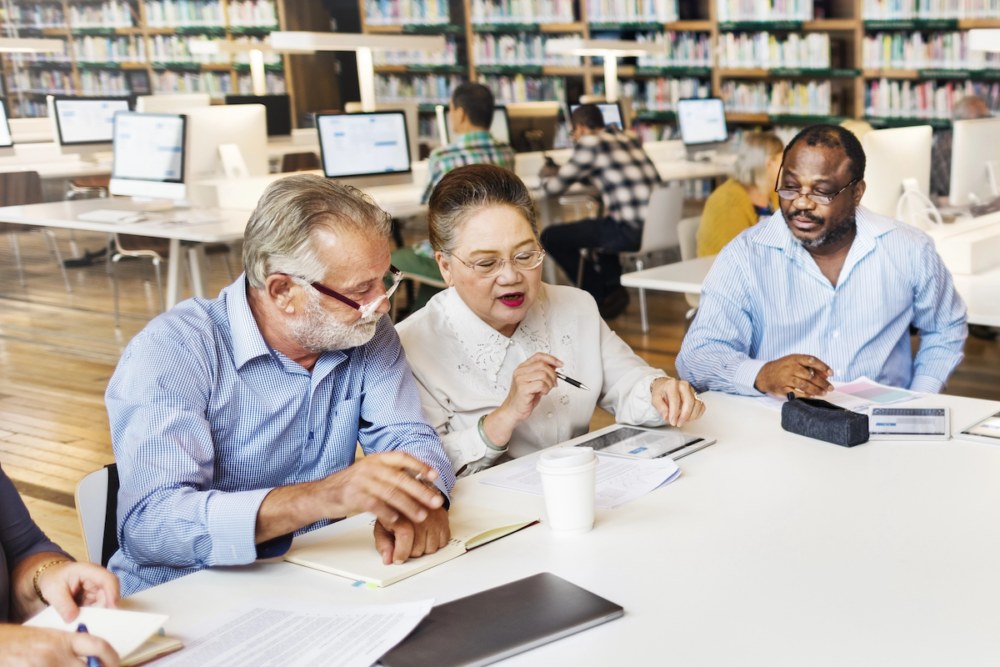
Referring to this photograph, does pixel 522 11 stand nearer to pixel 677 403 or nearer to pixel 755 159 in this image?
pixel 755 159

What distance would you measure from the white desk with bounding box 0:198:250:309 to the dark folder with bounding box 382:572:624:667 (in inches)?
123

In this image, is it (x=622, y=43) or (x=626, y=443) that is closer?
(x=626, y=443)

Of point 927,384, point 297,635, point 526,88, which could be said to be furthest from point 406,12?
point 297,635

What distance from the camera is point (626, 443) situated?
160 cm

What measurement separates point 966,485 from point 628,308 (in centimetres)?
423

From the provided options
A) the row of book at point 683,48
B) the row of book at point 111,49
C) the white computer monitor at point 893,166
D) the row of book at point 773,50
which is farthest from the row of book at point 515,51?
the white computer monitor at point 893,166

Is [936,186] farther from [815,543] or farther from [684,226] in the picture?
[815,543]

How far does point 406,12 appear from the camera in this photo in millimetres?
9391

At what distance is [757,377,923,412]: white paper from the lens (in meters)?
1.71

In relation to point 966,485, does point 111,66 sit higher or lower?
higher

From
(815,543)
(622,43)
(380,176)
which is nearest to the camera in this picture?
(815,543)

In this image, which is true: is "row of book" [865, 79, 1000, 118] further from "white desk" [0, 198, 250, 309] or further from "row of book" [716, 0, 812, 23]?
"white desk" [0, 198, 250, 309]

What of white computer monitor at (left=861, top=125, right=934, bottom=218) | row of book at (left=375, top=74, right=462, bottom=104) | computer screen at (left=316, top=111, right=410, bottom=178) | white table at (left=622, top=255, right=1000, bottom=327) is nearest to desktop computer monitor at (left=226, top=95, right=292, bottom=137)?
row of book at (left=375, top=74, right=462, bottom=104)

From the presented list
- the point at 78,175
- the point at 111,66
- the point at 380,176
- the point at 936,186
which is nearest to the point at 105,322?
the point at 78,175
